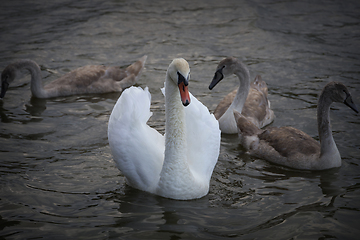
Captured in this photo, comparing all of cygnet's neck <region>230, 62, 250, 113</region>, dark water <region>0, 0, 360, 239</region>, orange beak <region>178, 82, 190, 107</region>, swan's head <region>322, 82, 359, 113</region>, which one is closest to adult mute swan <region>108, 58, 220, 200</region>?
orange beak <region>178, 82, 190, 107</region>

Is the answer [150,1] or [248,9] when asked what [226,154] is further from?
[150,1]

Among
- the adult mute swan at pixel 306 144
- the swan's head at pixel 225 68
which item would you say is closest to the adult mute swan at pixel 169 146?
the adult mute swan at pixel 306 144

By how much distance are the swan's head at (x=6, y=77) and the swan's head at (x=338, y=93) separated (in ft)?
22.1

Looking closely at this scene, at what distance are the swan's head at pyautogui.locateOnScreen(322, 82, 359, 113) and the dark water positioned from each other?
0.98m

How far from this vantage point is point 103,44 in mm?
13172

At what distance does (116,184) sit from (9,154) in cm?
209

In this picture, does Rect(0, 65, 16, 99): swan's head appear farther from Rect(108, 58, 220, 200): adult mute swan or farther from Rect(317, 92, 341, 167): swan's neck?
Rect(317, 92, 341, 167): swan's neck

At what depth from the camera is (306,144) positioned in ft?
23.3

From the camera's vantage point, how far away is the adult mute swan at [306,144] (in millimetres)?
6762

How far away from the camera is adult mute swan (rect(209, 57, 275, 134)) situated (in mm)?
8352

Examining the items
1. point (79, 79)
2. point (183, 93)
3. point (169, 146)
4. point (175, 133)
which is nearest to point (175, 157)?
point (169, 146)

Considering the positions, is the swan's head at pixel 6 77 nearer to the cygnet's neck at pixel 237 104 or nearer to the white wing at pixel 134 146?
the white wing at pixel 134 146

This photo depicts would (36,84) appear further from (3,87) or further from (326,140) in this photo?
(326,140)

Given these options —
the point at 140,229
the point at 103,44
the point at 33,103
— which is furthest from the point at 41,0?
the point at 140,229
